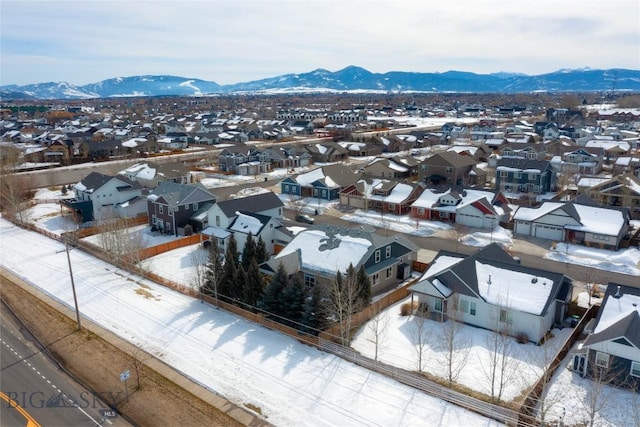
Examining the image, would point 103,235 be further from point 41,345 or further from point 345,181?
point 345,181

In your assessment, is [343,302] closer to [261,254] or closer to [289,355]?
[289,355]

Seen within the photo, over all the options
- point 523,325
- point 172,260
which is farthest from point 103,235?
point 523,325

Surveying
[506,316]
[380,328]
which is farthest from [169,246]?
[506,316]

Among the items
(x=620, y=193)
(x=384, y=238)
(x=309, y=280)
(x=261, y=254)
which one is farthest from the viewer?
(x=620, y=193)

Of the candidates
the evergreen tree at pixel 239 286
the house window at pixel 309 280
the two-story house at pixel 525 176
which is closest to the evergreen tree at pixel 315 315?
the evergreen tree at pixel 239 286

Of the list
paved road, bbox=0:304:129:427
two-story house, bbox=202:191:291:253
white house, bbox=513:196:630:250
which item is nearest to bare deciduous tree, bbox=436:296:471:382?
paved road, bbox=0:304:129:427

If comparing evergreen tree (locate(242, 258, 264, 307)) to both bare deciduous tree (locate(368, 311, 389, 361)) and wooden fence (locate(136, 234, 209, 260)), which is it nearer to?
bare deciduous tree (locate(368, 311, 389, 361))

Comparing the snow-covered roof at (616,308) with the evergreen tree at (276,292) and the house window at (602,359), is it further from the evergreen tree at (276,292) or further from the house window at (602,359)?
the evergreen tree at (276,292)
